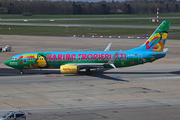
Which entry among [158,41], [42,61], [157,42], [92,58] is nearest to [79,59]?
[92,58]

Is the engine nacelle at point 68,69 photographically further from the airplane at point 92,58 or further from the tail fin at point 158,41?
the tail fin at point 158,41

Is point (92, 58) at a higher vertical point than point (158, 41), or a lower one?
lower

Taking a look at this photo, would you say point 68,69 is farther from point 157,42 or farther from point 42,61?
point 157,42

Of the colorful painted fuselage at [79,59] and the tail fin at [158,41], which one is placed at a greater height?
the tail fin at [158,41]

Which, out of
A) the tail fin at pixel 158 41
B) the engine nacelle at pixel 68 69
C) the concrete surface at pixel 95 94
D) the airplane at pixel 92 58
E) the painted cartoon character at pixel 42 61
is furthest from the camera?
the tail fin at pixel 158 41

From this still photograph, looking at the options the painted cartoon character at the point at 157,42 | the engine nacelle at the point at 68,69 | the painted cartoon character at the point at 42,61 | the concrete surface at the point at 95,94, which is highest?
the painted cartoon character at the point at 157,42

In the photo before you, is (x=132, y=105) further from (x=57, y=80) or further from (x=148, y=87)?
(x=57, y=80)

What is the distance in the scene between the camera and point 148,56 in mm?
50406

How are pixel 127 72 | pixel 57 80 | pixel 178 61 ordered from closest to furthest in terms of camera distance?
pixel 57 80 < pixel 127 72 < pixel 178 61

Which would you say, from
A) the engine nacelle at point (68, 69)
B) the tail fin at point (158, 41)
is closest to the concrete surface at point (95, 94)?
the engine nacelle at point (68, 69)

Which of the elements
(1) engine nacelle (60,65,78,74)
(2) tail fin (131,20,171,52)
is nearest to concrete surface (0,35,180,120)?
(1) engine nacelle (60,65,78,74)

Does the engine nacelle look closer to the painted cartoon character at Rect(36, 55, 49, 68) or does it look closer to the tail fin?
the painted cartoon character at Rect(36, 55, 49, 68)

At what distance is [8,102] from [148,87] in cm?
1912

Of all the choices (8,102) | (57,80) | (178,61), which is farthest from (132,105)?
(178,61)
